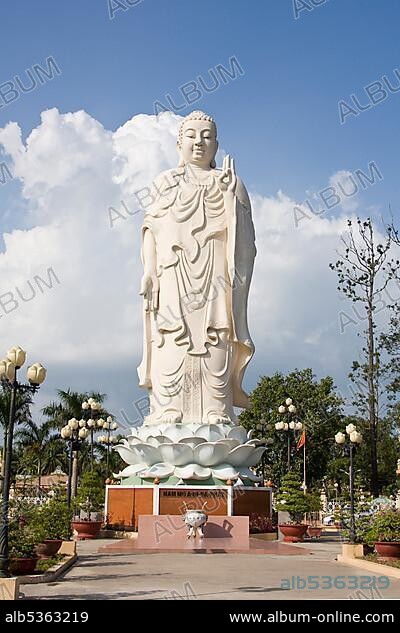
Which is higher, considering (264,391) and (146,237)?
(146,237)

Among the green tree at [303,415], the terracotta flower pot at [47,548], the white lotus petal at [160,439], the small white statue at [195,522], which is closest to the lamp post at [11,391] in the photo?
the terracotta flower pot at [47,548]

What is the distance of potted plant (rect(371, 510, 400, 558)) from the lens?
12188mm

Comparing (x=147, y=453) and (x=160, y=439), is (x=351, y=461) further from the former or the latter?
(x=147, y=453)

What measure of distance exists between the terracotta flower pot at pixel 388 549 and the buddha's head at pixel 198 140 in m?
12.5

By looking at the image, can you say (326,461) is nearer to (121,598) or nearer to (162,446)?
(162,446)

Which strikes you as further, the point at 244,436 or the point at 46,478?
the point at 46,478

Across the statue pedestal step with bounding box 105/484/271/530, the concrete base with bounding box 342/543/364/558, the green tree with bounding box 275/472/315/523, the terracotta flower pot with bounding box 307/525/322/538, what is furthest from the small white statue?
the terracotta flower pot with bounding box 307/525/322/538

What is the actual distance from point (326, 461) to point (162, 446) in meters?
17.3

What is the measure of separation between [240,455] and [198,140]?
27.9 ft

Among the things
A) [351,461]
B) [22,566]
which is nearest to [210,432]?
[351,461]

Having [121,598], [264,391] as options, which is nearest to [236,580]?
[121,598]

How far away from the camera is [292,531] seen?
18922 millimetres

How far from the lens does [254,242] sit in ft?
71.1
